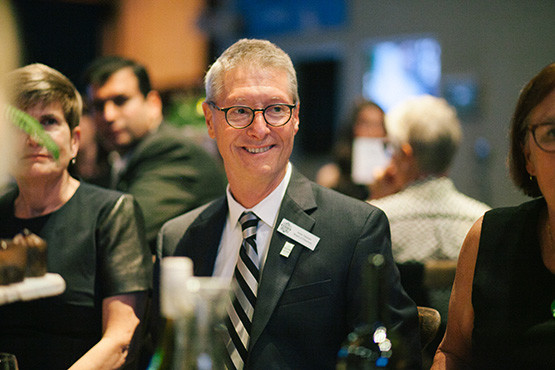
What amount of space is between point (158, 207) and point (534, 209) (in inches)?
72.5

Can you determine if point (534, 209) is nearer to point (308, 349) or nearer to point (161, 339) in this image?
point (308, 349)

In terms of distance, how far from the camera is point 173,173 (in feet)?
10.4

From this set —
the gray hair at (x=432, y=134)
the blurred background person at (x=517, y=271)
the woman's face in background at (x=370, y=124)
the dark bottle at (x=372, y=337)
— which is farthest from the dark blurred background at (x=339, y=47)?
the dark bottle at (x=372, y=337)

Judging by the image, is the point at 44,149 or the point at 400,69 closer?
the point at 44,149

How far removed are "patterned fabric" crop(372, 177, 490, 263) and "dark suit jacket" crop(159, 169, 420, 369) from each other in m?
0.81

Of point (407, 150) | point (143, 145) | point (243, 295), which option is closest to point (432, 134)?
point (407, 150)

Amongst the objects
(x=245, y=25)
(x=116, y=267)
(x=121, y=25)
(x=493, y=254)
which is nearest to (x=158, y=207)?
(x=116, y=267)

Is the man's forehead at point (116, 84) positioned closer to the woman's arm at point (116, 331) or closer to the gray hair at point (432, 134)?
the gray hair at point (432, 134)

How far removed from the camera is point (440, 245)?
251 centimetres

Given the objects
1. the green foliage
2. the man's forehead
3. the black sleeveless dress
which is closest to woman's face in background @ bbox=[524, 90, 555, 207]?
the black sleeveless dress

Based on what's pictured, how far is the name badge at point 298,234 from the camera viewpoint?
1728 millimetres

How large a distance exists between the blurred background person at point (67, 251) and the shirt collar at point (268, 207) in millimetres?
332

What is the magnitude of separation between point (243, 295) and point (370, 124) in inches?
109

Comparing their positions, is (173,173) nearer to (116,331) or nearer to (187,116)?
(116,331)
